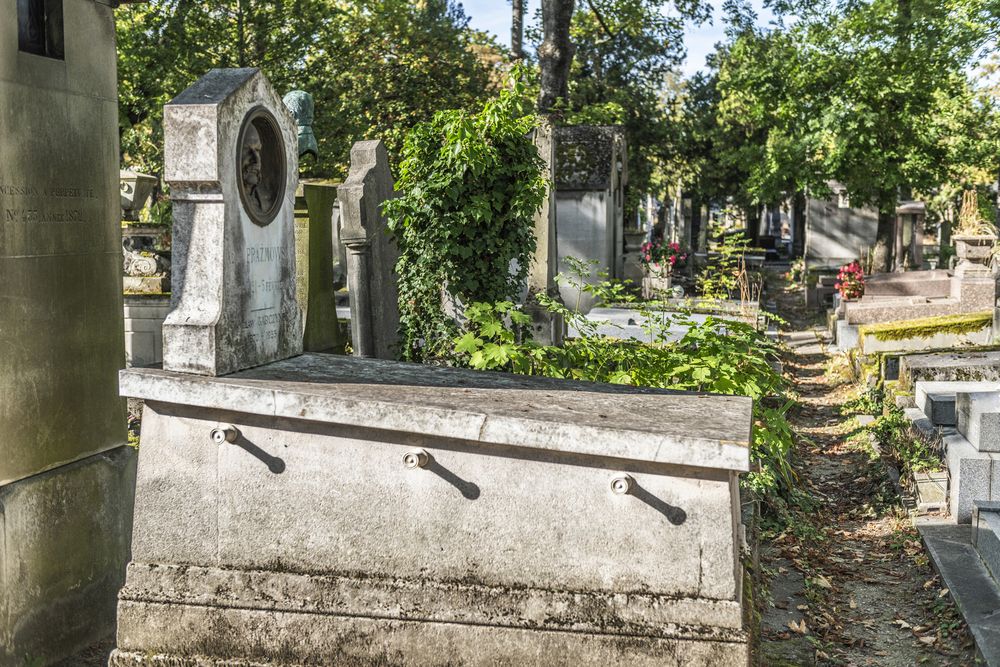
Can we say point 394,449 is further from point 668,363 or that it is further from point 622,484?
point 668,363

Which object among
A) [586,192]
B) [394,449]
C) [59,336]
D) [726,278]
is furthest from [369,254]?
[586,192]

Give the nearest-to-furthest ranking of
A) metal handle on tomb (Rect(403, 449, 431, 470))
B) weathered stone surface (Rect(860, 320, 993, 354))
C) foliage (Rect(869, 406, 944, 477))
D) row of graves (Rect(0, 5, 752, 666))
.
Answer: row of graves (Rect(0, 5, 752, 666)) < metal handle on tomb (Rect(403, 449, 431, 470)) < foliage (Rect(869, 406, 944, 477)) < weathered stone surface (Rect(860, 320, 993, 354))

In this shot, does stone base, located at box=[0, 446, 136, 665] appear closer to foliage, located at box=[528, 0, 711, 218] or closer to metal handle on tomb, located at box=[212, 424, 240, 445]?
metal handle on tomb, located at box=[212, 424, 240, 445]

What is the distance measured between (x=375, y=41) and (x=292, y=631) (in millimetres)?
17529

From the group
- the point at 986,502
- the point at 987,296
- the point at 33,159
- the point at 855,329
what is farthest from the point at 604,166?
the point at 33,159

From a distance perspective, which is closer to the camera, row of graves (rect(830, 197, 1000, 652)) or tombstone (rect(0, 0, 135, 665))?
tombstone (rect(0, 0, 135, 665))

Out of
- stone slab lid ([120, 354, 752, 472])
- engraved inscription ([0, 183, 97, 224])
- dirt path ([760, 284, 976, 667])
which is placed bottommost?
dirt path ([760, 284, 976, 667])

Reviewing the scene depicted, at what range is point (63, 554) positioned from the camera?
205 inches

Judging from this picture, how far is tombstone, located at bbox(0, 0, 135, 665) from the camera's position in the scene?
486cm

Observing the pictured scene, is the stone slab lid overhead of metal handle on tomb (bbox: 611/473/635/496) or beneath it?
overhead

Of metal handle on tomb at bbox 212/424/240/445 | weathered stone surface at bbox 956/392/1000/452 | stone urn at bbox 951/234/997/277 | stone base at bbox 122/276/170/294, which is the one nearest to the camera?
metal handle on tomb at bbox 212/424/240/445

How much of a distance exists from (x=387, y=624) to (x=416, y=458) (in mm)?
715

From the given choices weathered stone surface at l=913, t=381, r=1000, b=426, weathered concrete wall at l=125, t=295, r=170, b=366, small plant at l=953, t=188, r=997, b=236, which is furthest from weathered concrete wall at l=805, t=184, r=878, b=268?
weathered concrete wall at l=125, t=295, r=170, b=366

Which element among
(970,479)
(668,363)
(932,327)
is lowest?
(970,479)
